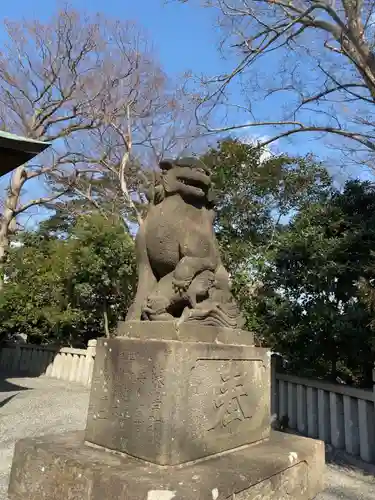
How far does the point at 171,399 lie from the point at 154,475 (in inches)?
15.4

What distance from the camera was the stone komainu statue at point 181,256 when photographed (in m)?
2.68

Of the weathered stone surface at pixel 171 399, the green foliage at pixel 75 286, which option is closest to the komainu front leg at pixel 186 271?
the weathered stone surface at pixel 171 399

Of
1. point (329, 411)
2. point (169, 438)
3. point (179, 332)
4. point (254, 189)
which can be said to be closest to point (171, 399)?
point (169, 438)

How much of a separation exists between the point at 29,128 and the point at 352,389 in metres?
13.2

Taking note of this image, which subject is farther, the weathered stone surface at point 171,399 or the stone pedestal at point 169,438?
the weathered stone surface at point 171,399

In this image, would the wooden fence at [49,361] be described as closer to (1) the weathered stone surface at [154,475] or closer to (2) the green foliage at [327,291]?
(2) the green foliage at [327,291]

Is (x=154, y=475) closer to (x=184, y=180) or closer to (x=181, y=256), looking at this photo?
(x=181, y=256)

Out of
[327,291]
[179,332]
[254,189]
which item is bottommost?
[179,332]

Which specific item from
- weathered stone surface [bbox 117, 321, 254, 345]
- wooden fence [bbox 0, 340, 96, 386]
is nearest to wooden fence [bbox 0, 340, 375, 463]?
weathered stone surface [bbox 117, 321, 254, 345]

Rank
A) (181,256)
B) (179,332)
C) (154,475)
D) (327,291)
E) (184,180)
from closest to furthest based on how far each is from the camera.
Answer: (154,475)
(179,332)
(181,256)
(184,180)
(327,291)

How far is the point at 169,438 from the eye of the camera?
7.34 feet

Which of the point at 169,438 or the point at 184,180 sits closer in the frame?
the point at 169,438

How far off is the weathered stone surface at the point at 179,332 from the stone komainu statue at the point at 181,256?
0.19 feet

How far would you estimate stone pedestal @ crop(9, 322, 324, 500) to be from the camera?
6.86 ft
